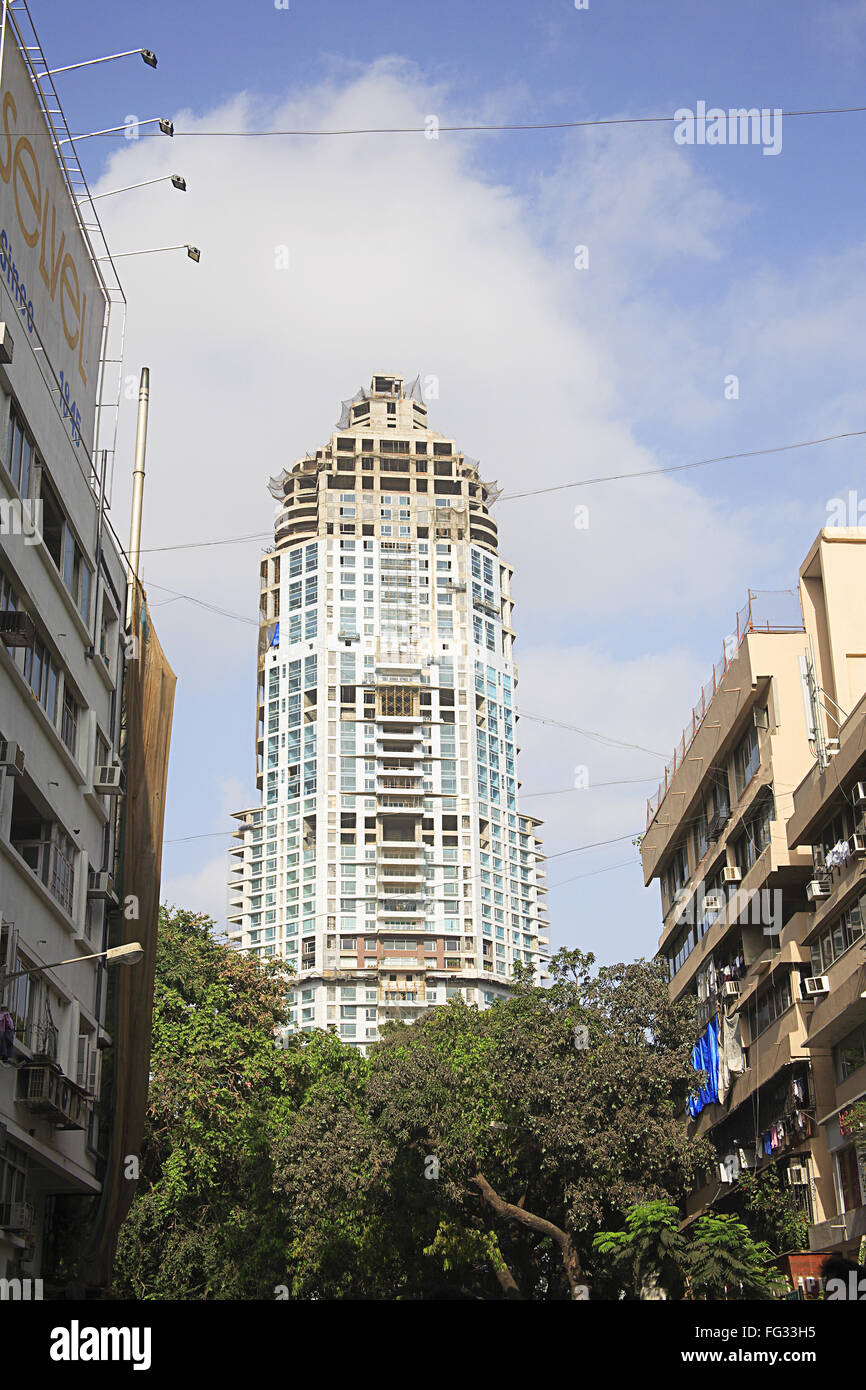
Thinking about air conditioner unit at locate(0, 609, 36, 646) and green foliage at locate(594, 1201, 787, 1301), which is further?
green foliage at locate(594, 1201, 787, 1301)

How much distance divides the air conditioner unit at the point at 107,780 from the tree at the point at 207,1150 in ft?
41.4

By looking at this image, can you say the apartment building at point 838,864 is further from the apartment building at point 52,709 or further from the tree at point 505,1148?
the apartment building at point 52,709

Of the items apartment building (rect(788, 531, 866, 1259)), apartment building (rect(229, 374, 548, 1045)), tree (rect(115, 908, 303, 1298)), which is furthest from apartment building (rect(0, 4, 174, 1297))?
apartment building (rect(229, 374, 548, 1045))

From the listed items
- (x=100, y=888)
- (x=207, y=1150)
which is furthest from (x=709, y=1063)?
(x=100, y=888)

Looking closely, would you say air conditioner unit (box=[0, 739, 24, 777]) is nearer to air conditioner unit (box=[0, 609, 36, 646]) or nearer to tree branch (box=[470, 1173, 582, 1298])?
air conditioner unit (box=[0, 609, 36, 646])

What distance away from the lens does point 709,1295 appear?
26.5m

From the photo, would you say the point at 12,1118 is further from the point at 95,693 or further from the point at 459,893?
the point at 459,893

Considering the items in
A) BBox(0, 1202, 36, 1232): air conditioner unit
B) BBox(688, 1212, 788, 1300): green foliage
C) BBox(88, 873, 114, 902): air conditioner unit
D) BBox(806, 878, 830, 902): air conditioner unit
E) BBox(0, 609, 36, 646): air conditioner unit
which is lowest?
BBox(688, 1212, 788, 1300): green foliage

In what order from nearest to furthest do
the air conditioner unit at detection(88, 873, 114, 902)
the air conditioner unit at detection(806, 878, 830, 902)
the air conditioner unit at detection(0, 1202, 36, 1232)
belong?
the air conditioner unit at detection(0, 1202, 36, 1232) < the air conditioner unit at detection(88, 873, 114, 902) < the air conditioner unit at detection(806, 878, 830, 902)

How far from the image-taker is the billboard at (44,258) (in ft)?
75.0

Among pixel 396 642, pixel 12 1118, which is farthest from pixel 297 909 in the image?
pixel 12 1118

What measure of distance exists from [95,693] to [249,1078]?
1637cm

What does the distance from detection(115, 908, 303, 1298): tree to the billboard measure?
60.4ft

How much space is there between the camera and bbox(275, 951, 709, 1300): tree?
112 feet
